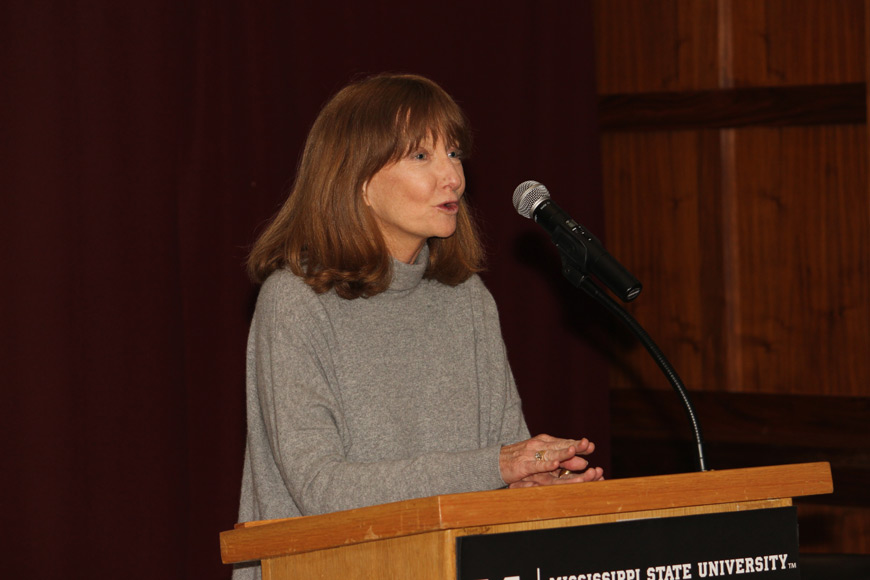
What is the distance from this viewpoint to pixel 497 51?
3.95 metres

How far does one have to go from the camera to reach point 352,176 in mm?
1951

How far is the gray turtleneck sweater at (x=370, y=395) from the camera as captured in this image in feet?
5.42

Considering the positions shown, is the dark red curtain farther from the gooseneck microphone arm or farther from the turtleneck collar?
the gooseneck microphone arm

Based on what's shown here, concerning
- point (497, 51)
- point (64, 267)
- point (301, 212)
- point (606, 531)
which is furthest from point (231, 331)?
point (606, 531)

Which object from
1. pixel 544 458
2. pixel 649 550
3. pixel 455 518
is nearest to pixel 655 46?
pixel 544 458

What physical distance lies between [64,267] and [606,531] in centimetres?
169

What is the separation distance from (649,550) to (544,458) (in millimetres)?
193

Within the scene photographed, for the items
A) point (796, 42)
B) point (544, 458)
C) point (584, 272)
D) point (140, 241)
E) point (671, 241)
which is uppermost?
point (796, 42)

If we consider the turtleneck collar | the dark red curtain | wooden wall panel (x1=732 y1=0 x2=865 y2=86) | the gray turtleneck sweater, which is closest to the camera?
the gray turtleneck sweater

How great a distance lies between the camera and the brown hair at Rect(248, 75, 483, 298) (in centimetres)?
194

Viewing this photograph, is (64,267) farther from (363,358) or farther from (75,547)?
(363,358)

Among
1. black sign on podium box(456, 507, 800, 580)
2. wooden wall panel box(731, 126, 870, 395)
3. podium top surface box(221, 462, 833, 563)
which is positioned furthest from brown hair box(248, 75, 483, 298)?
wooden wall panel box(731, 126, 870, 395)

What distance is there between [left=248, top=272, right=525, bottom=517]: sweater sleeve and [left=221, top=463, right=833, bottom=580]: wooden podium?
0.16 meters

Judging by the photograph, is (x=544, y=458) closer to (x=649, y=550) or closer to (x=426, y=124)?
(x=649, y=550)
